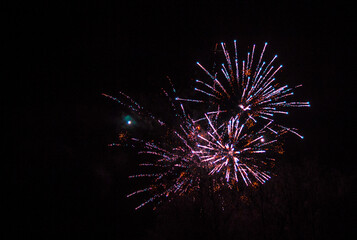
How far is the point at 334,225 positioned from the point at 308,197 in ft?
5.13

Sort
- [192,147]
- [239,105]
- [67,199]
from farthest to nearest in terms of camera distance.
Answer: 1. [67,199]
2. [192,147]
3. [239,105]

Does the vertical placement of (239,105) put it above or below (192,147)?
above

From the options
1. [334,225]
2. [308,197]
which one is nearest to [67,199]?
[308,197]

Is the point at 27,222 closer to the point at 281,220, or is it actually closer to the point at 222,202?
the point at 222,202

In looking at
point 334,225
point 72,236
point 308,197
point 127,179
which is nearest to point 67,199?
point 72,236

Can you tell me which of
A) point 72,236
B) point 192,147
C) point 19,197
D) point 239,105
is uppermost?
point 239,105

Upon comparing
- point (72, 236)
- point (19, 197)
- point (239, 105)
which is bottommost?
point (72, 236)

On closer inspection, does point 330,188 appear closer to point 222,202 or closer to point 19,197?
point 222,202

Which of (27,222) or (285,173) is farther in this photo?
(285,173)

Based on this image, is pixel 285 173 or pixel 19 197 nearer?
pixel 19 197

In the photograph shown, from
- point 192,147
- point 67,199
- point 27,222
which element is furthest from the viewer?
point 67,199

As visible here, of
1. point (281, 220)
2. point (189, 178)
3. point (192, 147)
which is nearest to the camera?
point (192, 147)

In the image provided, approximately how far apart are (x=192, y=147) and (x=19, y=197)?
7.76m

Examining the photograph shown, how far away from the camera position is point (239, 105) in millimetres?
8328
